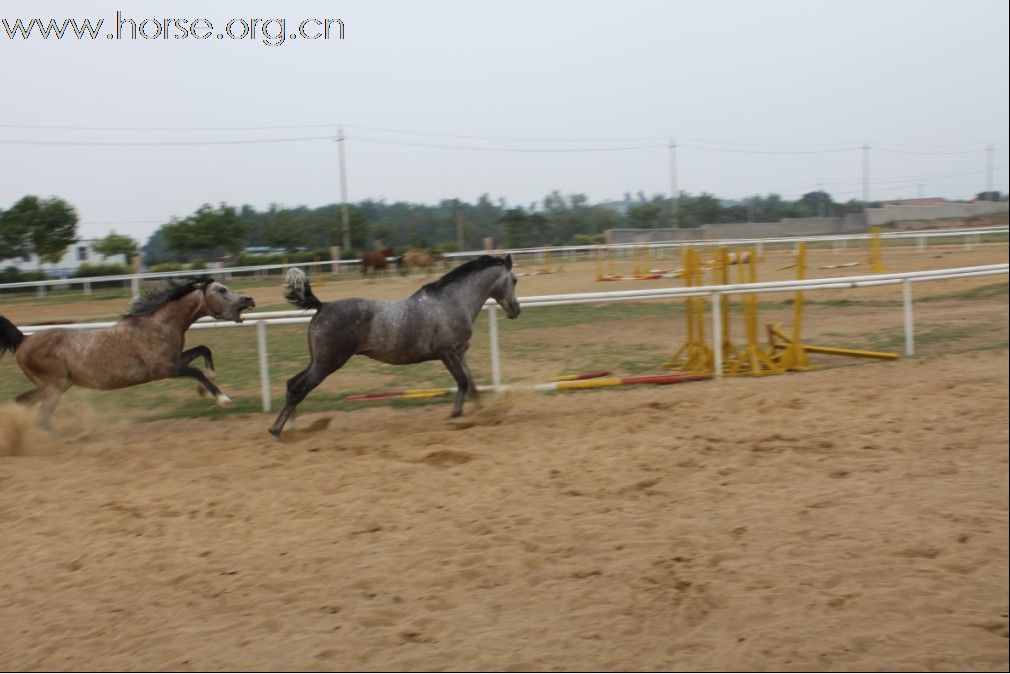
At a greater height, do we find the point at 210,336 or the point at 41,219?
the point at 41,219

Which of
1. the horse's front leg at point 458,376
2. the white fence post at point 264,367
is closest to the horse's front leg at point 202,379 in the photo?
the white fence post at point 264,367

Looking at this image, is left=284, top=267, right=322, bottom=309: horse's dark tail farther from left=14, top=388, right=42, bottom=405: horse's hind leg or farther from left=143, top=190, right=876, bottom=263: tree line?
left=143, top=190, right=876, bottom=263: tree line

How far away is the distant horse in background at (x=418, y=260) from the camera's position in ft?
46.8

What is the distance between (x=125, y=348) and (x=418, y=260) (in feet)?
23.7

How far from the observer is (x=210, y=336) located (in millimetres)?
14539

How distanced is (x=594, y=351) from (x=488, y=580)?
768 cm

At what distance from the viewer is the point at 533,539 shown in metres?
4.65

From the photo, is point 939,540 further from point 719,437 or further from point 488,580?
point 719,437

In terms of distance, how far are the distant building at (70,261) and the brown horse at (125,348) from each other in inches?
101

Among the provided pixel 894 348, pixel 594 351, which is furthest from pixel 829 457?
pixel 594 351

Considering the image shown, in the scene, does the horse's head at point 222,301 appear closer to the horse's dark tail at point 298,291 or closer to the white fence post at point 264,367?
the white fence post at point 264,367

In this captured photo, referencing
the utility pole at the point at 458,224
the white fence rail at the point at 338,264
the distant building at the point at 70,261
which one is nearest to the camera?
the distant building at the point at 70,261

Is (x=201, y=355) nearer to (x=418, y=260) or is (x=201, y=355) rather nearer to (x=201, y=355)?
(x=201, y=355)

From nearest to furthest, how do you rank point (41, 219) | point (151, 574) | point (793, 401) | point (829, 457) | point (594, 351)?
point (151, 574), point (829, 457), point (793, 401), point (41, 219), point (594, 351)
